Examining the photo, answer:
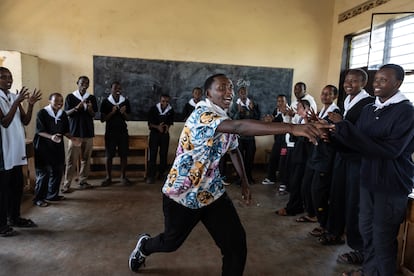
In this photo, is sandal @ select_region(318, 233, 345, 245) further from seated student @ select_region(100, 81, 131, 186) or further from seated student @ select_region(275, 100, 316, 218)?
seated student @ select_region(100, 81, 131, 186)

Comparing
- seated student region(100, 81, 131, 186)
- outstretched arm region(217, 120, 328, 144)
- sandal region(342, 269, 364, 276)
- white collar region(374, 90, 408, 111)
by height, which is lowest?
sandal region(342, 269, 364, 276)

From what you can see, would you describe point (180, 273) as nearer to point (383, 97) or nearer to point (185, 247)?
point (185, 247)

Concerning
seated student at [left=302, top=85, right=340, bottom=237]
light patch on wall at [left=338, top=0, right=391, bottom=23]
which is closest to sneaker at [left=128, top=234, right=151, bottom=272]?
seated student at [left=302, top=85, right=340, bottom=237]

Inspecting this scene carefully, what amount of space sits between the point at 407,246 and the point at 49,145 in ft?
12.2

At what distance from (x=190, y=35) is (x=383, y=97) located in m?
4.25

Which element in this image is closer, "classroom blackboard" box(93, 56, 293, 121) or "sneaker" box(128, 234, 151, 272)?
"sneaker" box(128, 234, 151, 272)

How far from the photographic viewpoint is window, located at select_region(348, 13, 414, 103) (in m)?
4.32

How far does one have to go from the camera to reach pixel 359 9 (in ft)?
17.5

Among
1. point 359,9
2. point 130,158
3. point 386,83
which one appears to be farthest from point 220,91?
point 359,9

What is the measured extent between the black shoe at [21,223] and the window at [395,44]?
4.98 m

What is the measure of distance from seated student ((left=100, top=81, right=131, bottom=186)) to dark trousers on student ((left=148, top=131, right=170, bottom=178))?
411 mm

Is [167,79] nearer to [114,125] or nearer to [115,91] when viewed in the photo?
[115,91]

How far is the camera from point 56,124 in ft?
12.0

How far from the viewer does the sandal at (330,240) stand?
2947mm
